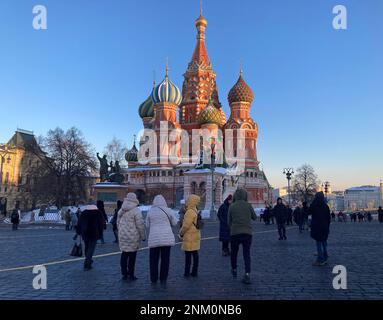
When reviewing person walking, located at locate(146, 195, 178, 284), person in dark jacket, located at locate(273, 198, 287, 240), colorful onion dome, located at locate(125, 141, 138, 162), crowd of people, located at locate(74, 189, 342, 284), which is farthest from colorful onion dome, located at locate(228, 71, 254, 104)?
person walking, located at locate(146, 195, 178, 284)

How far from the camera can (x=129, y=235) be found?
7.63 metres

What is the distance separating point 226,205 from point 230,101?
54.4 metres

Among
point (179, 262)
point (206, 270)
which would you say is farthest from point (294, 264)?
point (179, 262)

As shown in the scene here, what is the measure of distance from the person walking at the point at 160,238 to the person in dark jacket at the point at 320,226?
3.83 m

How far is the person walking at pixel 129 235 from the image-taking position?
7.52 metres

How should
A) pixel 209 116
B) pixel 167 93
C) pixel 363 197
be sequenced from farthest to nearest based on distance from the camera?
pixel 363 197 < pixel 167 93 < pixel 209 116

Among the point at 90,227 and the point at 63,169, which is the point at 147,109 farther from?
the point at 90,227

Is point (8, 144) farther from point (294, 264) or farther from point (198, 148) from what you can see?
→ point (294, 264)

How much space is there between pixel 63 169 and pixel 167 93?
21869 millimetres

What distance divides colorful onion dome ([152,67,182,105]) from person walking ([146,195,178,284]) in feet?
181

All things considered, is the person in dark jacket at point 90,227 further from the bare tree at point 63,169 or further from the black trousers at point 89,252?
the bare tree at point 63,169

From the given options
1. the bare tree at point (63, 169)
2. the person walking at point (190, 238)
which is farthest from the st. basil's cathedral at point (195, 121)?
the person walking at point (190, 238)

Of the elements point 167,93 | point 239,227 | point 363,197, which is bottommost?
point 363,197

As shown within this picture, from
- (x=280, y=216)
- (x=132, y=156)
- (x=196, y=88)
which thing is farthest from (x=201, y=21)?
(x=280, y=216)
